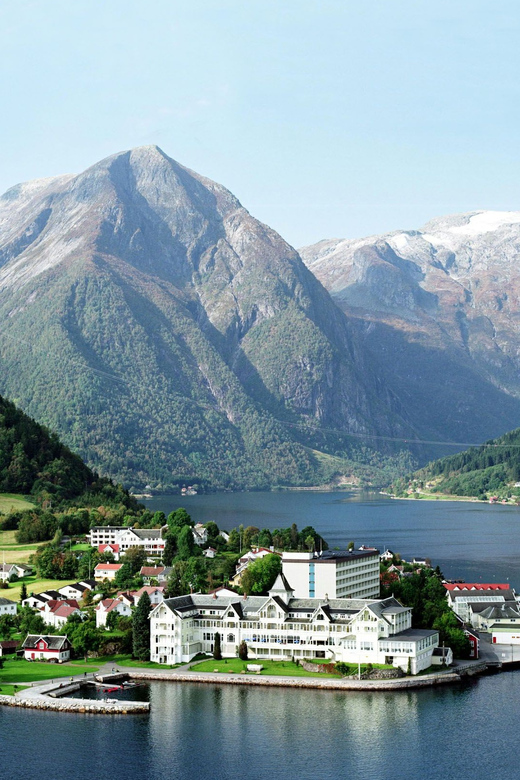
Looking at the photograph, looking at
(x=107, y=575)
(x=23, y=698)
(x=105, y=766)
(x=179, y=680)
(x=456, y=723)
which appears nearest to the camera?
(x=105, y=766)

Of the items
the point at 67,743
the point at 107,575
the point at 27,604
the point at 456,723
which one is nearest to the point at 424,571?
the point at 107,575

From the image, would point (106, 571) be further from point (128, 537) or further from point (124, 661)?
point (124, 661)

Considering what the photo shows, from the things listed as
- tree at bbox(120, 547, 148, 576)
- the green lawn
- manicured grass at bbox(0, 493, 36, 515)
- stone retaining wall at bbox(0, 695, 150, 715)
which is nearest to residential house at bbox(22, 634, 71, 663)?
the green lawn

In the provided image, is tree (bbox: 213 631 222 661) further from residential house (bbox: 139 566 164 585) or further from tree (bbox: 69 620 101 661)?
residential house (bbox: 139 566 164 585)

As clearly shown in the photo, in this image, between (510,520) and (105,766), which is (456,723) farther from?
(510,520)

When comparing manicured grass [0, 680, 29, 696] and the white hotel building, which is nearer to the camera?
manicured grass [0, 680, 29, 696]

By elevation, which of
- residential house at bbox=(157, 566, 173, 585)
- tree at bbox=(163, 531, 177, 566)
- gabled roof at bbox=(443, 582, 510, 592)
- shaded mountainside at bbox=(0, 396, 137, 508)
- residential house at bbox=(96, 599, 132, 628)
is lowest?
residential house at bbox=(96, 599, 132, 628)

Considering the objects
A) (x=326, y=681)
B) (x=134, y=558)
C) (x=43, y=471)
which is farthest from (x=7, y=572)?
(x=43, y=471)
